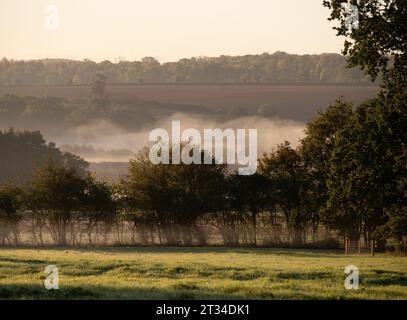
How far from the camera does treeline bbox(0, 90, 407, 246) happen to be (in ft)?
264

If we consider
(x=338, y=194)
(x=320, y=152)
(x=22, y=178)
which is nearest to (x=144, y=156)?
(x=320, y=152)

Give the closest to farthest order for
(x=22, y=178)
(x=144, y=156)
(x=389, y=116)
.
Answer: (x=389, y=116) → (x=144, y=156) → (x=22, y=178)

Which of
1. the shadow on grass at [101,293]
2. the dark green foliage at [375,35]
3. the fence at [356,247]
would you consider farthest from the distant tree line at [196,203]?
the shadow on grass at [101,293]

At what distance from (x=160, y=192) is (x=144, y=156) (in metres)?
6.81

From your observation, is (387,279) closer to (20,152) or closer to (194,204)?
(194,204)

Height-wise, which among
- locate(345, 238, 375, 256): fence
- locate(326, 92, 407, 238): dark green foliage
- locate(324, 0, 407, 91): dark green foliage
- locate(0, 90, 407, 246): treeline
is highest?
locate(324, 0, 407, 91): dark green foliage

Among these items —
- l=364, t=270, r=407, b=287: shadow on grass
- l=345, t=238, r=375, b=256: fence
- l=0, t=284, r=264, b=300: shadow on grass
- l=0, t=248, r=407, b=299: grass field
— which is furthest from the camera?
l=345, t=238, r=375, b=256: fence

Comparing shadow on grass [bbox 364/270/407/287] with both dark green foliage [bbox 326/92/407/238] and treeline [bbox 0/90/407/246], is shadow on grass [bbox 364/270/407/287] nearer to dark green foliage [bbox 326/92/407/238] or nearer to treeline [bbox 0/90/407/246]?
dark green foliage [bbox 326/92/407/238]

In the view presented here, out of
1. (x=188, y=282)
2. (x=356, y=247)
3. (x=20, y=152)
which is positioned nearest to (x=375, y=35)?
(x=188, y=282)

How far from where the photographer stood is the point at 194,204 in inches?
3356

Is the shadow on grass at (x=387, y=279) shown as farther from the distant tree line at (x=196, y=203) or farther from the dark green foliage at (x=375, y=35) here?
the distant tree line at (x=196, y=203)

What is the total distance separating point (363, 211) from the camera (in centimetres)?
4488

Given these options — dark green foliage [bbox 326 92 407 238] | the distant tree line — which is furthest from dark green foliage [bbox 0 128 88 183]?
dark green foliage [bbox 326 92 407 238]

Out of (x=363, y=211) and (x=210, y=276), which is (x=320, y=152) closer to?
(x=363, y=211)
